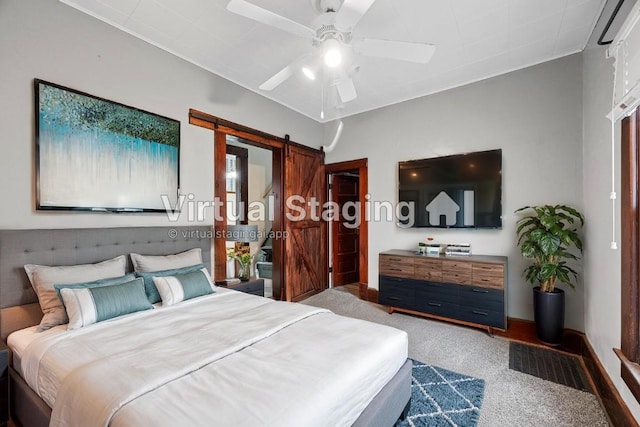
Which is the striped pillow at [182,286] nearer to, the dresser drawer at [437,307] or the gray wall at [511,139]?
the dresser drawer at [437,307]

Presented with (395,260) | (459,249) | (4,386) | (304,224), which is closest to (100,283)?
(4,386)

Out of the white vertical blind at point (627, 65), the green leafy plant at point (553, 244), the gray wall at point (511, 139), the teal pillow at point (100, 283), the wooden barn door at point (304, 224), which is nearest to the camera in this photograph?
the white vertical blind at point (627, 65)

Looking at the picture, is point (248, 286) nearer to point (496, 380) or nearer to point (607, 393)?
point (496, 380)

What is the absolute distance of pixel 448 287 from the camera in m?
3.39

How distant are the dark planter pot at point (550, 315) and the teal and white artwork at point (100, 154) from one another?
3927mm

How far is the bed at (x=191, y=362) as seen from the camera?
110 centimetres

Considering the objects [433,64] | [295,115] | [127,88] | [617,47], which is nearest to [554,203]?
[617,47]

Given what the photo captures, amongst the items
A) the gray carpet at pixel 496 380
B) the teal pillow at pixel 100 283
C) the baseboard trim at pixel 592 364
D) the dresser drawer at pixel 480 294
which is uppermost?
the teal pillow at pixel 100 283

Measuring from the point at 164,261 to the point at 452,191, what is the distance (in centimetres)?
349

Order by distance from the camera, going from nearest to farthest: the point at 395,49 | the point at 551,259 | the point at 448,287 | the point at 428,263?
the point at 395,49
the point at 551,259
the point at 448,287
the point at 428,263

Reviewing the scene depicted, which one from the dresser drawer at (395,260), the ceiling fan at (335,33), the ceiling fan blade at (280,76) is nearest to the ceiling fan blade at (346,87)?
the ceiling fan at (335,33)

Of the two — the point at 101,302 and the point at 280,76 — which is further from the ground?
→ the point at 280,76

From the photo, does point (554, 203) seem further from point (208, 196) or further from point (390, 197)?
point (208, 196)

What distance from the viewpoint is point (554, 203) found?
3.11 metres
